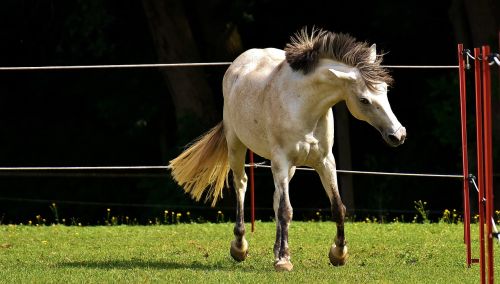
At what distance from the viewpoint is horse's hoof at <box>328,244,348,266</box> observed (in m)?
8.91

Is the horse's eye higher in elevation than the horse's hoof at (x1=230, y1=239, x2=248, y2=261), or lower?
higher

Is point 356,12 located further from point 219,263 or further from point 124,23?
point 219,263

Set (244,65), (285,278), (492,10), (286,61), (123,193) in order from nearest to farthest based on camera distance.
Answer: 1. (285,278)
2. (286,61)
3. (244,65)
4. (492,10)
5. (123,193)

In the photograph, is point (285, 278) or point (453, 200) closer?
point (285, 278)

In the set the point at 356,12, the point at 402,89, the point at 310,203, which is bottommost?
the point at 310,203

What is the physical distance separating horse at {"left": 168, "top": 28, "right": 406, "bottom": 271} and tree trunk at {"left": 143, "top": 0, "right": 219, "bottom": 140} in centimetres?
937

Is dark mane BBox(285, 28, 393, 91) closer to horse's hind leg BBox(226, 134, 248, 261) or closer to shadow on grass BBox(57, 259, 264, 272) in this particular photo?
horse's hind leg BBox(226, 134, 248, 261)

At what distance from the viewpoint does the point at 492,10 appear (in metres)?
17.1

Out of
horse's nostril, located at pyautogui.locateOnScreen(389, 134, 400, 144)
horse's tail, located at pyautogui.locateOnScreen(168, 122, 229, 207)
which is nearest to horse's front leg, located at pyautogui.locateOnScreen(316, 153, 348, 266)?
horse's nostril, located at pyautogui.locateOnScreen(389, 134, 400, 144)

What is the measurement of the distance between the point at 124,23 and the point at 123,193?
3.31m

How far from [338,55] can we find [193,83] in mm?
10693

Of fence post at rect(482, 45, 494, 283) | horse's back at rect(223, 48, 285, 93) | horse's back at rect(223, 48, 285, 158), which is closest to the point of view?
fence post at rect(482, 45, 494, 283)

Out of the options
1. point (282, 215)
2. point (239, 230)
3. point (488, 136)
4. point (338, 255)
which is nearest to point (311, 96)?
point (282, 215)

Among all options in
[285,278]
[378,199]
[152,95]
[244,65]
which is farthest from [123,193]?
[285,278]
